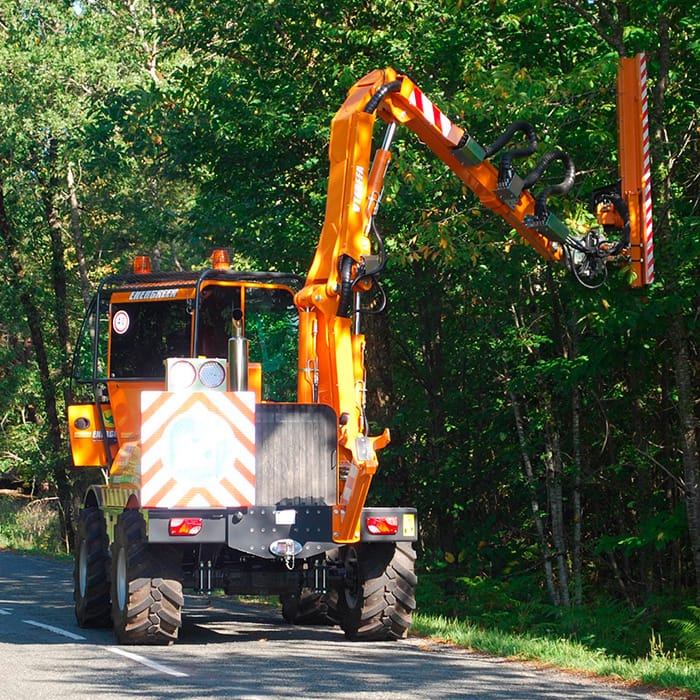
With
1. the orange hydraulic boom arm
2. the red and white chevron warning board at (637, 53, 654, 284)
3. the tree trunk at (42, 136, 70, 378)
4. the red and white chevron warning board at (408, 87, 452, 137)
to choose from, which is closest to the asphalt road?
the orange hydraulic boom arm

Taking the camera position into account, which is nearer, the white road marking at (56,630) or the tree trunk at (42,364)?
the white road marking at (56,630)

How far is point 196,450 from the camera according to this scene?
40.6 feet

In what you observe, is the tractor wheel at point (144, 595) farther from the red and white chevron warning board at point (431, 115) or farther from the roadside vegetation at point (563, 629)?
the red and white chevron warning board at point (431, 115)

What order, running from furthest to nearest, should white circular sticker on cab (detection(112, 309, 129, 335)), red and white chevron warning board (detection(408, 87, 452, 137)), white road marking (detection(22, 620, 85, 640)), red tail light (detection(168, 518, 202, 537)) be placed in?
1. white circular sticker on cab (detection(112, 309, 129, 335))
2. white road marking (detection(22, 620, 85, 640))
3. red and white chevron warning board (detection(408, 87, 452, 137))
4. red tail light (detection(168, 518, 202, 537))

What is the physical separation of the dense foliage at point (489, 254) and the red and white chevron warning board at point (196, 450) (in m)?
4.01

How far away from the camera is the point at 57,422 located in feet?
120

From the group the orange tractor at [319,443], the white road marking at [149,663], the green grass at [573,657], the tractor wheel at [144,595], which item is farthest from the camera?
the tractor wheel at [144,595]

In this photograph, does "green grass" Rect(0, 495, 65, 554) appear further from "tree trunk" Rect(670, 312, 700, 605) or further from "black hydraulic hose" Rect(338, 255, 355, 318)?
"black hydraulic hose" Rect(338, 255, 355, 318)

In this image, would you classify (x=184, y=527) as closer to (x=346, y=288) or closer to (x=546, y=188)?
(x=346, y=288)

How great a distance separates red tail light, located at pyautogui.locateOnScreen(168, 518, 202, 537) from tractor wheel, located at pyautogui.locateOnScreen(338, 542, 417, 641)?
5.92 feet

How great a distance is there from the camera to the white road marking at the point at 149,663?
418 inches

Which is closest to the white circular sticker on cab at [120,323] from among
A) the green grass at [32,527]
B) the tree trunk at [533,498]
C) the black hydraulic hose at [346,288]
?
the black hydraulic hose at [346,288]

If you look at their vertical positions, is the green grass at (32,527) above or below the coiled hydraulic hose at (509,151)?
below

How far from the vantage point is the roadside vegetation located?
35.8 feet
